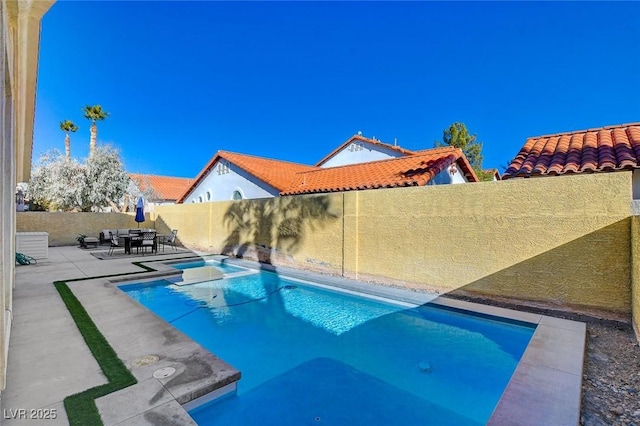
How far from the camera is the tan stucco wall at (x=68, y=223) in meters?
21.3

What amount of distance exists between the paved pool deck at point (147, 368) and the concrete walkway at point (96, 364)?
13 mm

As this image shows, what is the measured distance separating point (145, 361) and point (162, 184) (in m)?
46.5

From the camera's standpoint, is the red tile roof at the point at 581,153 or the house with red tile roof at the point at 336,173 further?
the house with red tile roof at the point at 336,173

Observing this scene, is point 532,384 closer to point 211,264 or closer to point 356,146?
point 211,264

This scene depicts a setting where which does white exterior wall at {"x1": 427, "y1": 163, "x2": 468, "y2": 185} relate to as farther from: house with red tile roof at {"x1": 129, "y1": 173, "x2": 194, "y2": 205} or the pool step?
house with red tile roof at {"x1": 129, "y1": 173, "x2": 194, "y2": 205}

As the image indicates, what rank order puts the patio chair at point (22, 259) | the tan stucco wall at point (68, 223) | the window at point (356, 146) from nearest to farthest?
the patio chair at point (22, 259) → the tan stucco wall at point (68, 223) → the window at point (356, 146)

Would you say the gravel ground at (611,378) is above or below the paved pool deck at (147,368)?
below

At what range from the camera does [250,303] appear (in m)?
9.87

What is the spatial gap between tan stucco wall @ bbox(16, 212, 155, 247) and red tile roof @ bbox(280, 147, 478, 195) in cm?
1576

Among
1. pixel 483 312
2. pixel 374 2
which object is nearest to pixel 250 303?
pixel 483 312

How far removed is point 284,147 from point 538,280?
4671 centimetres

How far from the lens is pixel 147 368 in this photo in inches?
182

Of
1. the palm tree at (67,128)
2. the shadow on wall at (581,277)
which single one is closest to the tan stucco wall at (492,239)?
the shadow on wall at (581,277)

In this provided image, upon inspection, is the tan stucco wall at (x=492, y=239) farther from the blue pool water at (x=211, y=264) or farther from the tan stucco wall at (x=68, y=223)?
the tan stucco wall at (x=68, y=223)
